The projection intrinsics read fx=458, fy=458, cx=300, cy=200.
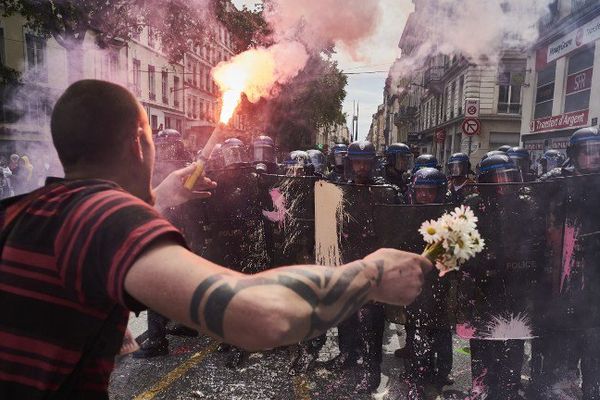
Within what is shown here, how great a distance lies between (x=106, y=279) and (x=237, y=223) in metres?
4.07

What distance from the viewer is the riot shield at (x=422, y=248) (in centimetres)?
358

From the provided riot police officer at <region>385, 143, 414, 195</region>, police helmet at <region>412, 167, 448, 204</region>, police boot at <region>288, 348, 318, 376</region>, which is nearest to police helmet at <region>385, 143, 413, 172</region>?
riot police officer at <region>385, 143, 414, 195</region>

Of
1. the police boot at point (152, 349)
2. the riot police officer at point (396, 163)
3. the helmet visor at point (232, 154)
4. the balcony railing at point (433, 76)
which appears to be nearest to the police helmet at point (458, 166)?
the riot police officer at point (396, 163)

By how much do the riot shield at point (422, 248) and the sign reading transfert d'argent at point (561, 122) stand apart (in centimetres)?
1475

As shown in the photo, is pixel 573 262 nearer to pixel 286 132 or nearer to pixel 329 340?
pixel 329 340

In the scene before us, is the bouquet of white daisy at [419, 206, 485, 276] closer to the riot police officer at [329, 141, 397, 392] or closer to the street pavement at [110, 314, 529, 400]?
the riot police officer at [329, 141, 397, 392]

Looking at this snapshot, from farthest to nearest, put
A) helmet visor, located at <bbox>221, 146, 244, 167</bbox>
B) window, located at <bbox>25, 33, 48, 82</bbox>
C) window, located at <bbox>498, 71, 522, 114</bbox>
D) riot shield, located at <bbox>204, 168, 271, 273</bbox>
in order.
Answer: window, located at <bbox>498, 71, 522, 114</bbox>, window, located at <bbox>25, 33, 48, 82</bbox>, helmet visor, located at <bbox>221, 146, 244, 167</bbox>, riot shield, located at <bbox>204, 168, 271, 273</bbox>

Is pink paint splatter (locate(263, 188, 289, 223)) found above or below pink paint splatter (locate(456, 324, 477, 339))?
above

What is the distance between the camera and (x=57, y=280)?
3.72 ft

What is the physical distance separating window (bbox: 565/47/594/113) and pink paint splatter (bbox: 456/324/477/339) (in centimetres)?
1554

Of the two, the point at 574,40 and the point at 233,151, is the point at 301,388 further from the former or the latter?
the point at 574,40

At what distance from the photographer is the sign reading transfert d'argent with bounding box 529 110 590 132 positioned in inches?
615

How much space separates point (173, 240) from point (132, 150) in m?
0.48

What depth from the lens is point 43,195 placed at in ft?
3.91
